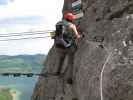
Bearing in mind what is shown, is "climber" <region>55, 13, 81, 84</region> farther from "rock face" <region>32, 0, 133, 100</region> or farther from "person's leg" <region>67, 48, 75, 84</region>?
"rock face" <region>32, 0, 133, 100</region>

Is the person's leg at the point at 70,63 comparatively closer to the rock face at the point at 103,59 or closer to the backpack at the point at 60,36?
the rock face at the point at 103,59

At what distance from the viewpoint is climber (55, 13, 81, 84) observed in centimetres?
1955

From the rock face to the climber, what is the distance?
242mm

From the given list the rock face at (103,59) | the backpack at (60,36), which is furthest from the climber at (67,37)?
the rock face at (103,59)

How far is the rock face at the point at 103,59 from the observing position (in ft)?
52.6

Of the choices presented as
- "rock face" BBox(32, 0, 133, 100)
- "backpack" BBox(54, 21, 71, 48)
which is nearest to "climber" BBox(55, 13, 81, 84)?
"backpack" BBox(54, 21, 71, 48)

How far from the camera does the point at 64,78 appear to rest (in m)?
21.5

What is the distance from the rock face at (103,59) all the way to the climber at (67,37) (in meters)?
0.24

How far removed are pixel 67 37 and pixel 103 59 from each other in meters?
3.10

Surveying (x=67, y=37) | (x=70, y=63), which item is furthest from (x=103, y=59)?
(x=70, y=63)

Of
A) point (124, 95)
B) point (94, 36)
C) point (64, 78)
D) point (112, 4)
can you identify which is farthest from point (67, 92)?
point (124, 95)

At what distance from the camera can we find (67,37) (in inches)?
Answer: 785

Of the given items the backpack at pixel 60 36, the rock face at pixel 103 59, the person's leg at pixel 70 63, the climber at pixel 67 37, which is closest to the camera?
the rock face at pixel 103 59

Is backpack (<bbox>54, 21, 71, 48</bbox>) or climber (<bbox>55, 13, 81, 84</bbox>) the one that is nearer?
climber (<bbox>55, 13, 81, 84</bbox>)
